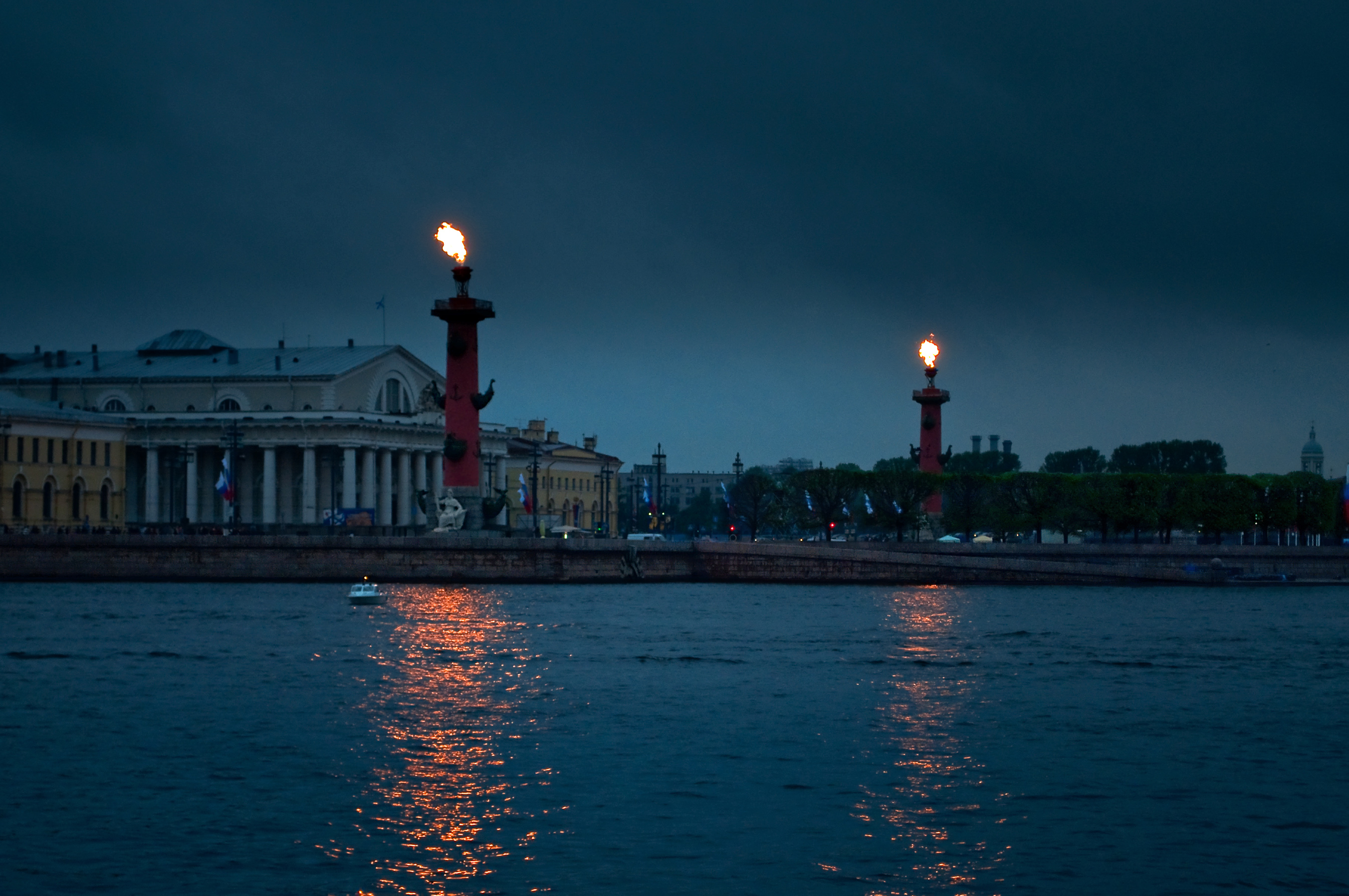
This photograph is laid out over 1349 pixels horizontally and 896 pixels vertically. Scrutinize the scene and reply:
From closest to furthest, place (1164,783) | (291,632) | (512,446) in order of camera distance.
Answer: (1164,783) → (291,632) → (512,446)

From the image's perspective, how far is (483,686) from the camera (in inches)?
1208

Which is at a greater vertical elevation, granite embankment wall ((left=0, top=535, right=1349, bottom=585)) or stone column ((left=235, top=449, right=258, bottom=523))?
stone column ((left=235, top=449, right=258, bottom=523))

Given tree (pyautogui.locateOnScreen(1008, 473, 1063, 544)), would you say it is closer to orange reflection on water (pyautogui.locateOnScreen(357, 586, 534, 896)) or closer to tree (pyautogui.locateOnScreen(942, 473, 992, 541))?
tree (pyautogui.locateOnScreen(942, 473, 992, 541))

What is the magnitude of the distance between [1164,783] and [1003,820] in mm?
3455

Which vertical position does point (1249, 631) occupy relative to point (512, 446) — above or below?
below

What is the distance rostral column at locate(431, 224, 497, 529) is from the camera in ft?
203

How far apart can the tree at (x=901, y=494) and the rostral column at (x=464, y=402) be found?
74.8 feet

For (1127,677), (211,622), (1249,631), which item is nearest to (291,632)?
(211,622)

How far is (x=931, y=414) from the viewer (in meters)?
83.4

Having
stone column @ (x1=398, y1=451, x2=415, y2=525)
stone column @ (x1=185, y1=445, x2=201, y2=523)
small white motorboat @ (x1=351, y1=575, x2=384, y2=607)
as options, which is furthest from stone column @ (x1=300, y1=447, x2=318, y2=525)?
small white motorboat @ (x1=351, y1=575, x2=384, y2=607)

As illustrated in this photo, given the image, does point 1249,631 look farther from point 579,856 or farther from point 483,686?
point 579,856

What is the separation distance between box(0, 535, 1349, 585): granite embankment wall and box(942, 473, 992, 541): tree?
328 inches

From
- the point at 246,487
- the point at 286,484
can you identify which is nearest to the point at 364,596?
the point at 286,484

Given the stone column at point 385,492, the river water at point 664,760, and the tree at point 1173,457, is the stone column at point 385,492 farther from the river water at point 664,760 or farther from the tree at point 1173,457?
the tree at point 1173,457
